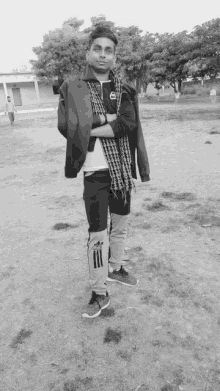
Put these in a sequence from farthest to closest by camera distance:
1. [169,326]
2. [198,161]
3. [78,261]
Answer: [198,161], [78,261], [169,326]

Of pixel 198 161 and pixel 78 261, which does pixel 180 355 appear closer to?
pixel 78 261

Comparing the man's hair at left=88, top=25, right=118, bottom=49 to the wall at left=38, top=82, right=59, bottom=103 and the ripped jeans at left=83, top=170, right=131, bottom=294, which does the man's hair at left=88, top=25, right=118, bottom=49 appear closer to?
the ripped jeans at left=83, top=170, right=131, bottom=294

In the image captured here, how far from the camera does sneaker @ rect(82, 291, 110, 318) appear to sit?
8.43 feet

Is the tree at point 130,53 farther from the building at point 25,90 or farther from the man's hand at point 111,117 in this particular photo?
the man's hand at point 111,117

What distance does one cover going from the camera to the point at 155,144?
9.87m

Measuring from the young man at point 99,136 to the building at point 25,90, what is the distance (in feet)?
142

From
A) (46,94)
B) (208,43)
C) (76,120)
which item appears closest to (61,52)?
(46,94)

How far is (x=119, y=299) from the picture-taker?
2.79 metres

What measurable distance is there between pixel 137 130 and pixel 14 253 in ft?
6.97

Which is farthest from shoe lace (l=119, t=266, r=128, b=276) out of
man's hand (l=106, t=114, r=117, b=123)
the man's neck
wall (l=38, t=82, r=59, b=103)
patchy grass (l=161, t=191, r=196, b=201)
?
wall (l=38, t=82, r=59, b=103)

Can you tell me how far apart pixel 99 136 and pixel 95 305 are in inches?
55.1

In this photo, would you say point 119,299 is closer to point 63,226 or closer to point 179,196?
point 63,226

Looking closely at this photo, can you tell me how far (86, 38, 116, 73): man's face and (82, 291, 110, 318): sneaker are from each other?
181cm

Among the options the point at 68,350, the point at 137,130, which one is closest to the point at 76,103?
the point at 137,130
